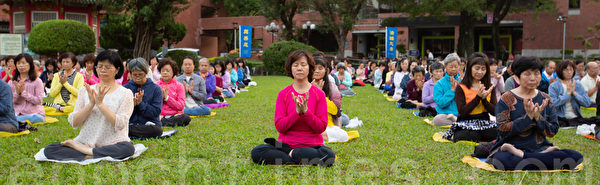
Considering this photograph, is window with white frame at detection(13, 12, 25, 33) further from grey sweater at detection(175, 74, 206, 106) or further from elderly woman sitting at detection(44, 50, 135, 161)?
elderly woman sitting at detection(44, 50, 135, 161)

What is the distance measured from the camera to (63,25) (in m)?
19.2

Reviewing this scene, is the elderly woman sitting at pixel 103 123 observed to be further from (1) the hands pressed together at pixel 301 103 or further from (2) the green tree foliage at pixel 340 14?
(2) the green tree foliage at pixel 340 14

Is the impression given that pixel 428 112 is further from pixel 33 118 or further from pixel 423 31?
pixel 423 31

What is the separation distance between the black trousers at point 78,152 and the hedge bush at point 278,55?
19832mm

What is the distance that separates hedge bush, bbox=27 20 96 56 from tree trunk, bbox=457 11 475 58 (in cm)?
1841

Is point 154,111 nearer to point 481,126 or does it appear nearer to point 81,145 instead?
point 81,145

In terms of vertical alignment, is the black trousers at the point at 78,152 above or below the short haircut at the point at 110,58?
below

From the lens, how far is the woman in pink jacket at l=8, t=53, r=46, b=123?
7523 millimetres

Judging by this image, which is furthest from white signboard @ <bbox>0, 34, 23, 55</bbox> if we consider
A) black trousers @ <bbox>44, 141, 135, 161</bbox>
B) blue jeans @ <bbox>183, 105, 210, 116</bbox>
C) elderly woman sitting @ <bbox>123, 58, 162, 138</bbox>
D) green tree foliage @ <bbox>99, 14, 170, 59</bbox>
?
black trousers @ <bbox>44, 141, 135, 161</bbox>

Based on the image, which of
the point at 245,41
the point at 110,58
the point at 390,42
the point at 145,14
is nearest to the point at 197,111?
the point at 110,58

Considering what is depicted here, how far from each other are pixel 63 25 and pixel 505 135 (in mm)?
18368

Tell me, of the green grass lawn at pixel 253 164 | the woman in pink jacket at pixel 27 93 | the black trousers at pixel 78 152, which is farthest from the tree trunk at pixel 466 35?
the black trousers at pixel 78 152

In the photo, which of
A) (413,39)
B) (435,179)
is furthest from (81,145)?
(413,39)

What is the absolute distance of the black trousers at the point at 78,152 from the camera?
476 centimetres
